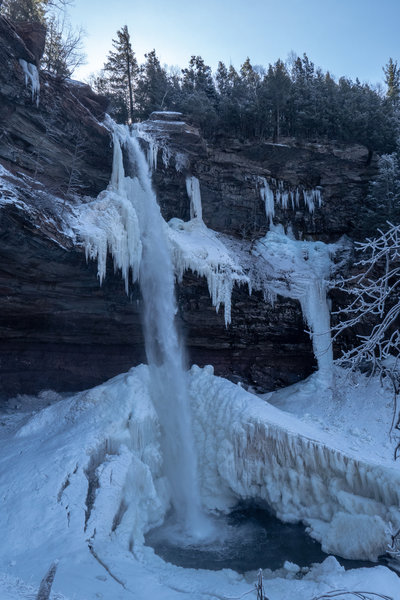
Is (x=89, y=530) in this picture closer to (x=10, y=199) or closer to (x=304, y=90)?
(x=10, y=199)

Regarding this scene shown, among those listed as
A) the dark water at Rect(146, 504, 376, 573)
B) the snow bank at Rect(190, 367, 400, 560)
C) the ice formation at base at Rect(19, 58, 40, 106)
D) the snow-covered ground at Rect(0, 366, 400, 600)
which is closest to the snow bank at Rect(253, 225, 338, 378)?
the snow-covered ground at Rect(0, 366, 400, 600)

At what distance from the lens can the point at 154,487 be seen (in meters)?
8.93

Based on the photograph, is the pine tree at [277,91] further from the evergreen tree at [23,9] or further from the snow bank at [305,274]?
the evergreen tree at [23,9]

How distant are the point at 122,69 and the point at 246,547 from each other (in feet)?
90.4

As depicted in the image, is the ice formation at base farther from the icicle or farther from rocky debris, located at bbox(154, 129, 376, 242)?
rocky debris, located at bbox(154, 129, 376, 242)

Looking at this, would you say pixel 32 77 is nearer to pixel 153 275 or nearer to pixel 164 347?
pixel 153 275

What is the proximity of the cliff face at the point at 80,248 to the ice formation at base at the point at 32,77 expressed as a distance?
0.17 m

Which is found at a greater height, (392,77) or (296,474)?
(392,77)

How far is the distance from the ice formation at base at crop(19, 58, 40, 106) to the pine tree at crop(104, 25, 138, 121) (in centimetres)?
1343

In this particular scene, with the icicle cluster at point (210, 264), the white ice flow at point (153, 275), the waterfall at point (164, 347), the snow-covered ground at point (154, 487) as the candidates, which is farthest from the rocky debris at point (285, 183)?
the snow-covered ground at point (154, 487)

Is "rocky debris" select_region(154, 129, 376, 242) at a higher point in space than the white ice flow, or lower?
higher

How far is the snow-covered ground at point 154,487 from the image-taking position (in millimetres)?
5590

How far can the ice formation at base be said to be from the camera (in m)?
11.6

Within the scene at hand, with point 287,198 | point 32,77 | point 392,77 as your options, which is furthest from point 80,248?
point 392,77
